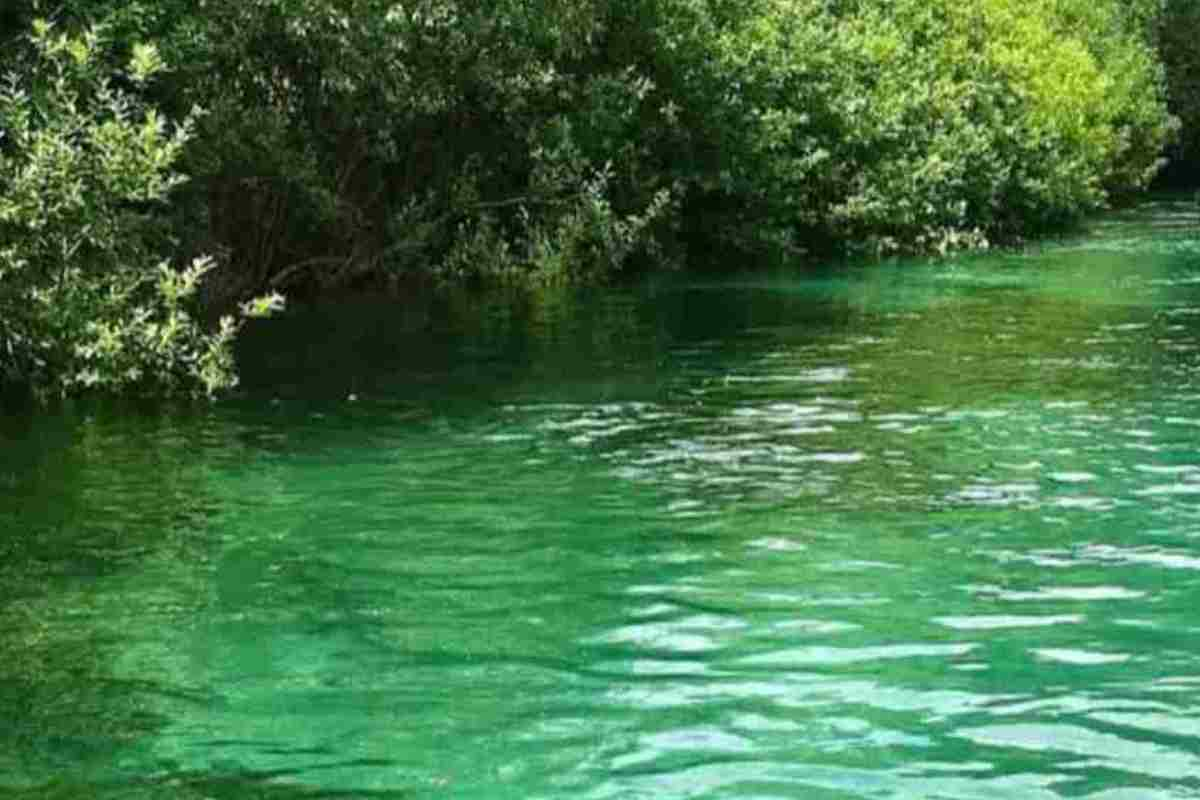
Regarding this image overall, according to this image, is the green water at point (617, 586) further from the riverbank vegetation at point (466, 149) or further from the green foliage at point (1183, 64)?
the green foliage at point (1183, 64)

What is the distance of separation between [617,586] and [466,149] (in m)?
22.7

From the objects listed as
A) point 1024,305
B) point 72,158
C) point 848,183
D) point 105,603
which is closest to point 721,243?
point 848,183

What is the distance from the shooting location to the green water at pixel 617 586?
7.49 m

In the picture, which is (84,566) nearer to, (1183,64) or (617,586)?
(617,586)

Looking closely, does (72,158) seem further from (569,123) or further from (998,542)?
(569,123)

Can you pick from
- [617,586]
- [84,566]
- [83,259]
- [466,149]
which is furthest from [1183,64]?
[84,566]

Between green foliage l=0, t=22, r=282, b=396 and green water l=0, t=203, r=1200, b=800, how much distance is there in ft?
2.25

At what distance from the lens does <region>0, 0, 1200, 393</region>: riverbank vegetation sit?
18016 millimetres

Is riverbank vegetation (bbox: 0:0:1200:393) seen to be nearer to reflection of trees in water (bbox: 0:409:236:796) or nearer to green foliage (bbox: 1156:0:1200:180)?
reflection of trees in water (bbox: 0:409:236:796)

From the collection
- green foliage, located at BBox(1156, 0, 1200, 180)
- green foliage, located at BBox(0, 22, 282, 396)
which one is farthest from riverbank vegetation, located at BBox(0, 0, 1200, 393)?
green foliage, located at BBox(1156, 0, 1200, 180)

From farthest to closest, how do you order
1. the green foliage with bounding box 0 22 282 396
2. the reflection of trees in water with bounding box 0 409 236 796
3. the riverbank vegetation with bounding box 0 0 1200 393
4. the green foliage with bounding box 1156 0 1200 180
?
the green foliage with bounding box 1156 0 1200 180
the riverbank vegetation with bounding box 0 0 1200 393
the green foliage with bounding box 0 22 282 396
the reflection of trees in water with bounding box 0 409 236 796

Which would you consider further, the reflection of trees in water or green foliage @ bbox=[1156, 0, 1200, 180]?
green foliage @ bbox=[1156, 0, 1200, 180]

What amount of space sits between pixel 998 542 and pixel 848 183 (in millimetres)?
27422

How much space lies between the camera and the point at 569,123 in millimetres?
32219
